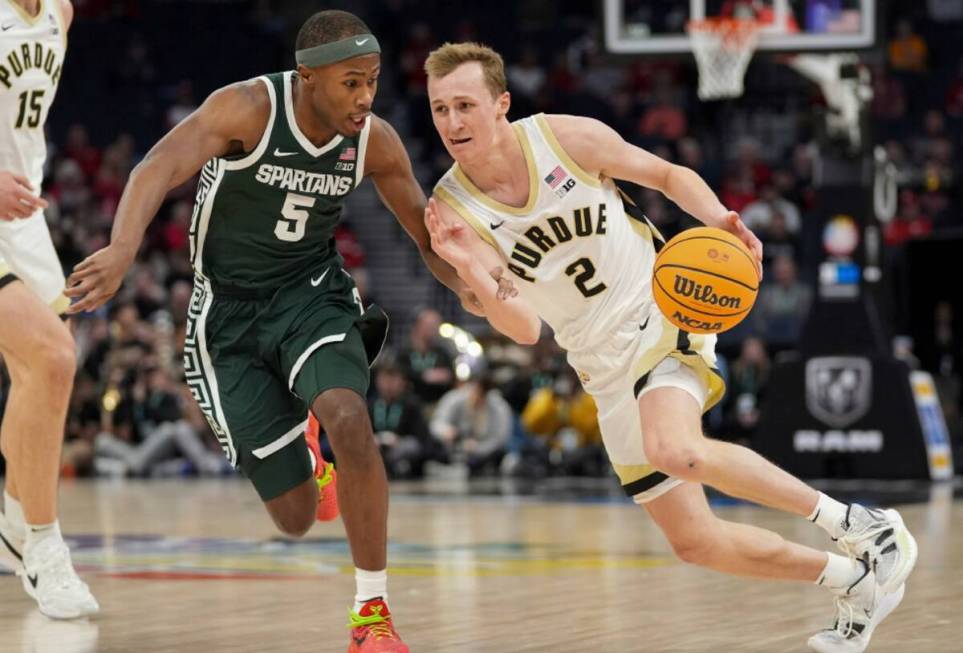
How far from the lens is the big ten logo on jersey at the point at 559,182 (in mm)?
5441

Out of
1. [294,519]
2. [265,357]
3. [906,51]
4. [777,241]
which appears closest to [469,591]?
[294,519]

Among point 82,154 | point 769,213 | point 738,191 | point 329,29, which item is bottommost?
point 769,213

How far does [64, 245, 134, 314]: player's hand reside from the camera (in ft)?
15.4

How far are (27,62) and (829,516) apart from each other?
135 inches

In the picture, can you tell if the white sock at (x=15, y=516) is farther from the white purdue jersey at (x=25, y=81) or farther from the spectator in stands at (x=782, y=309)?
the spectator in stands at (x=782, y=309)

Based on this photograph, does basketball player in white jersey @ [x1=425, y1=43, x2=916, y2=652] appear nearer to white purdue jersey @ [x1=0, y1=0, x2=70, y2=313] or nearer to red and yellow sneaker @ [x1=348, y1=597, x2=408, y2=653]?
red and yellow sneaker @ [x1=348, y1=597, x2=408, y2=653]

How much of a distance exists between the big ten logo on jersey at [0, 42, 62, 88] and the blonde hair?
1.76 metres

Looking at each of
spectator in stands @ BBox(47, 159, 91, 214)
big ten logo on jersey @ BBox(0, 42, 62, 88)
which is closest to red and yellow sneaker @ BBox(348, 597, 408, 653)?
big ten logo on jersey @ BBox(0, 42, 62, 88)

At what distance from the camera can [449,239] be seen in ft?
17.1

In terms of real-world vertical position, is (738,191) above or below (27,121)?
below

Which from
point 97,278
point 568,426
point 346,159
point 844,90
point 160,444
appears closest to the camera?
point 97,278

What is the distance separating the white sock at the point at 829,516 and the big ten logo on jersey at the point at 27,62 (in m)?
3.36

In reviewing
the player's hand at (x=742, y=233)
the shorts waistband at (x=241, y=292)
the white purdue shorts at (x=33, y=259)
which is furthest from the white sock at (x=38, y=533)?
the player's hand at (x=742, y=233)

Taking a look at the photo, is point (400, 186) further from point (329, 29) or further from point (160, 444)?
point (160, 444)
